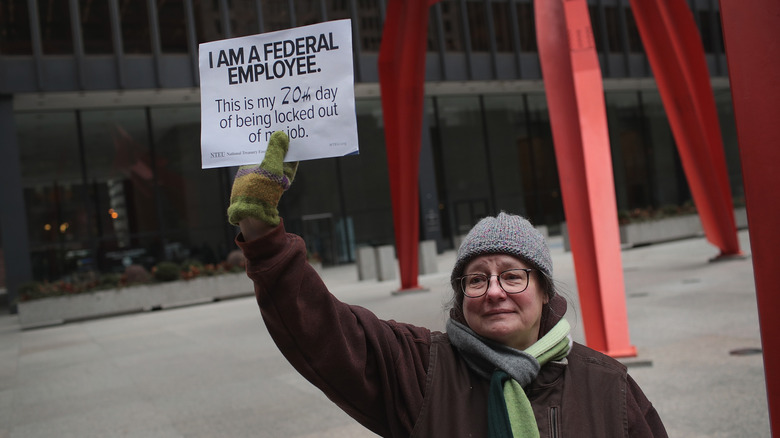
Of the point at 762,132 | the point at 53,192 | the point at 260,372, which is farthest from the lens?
the point at 53,192

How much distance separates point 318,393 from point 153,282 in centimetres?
1390

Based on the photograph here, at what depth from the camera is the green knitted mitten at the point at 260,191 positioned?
2.11 m

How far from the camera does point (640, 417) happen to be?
6.82ft

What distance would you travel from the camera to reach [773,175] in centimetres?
346

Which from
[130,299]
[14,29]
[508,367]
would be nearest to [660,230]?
[130,299]

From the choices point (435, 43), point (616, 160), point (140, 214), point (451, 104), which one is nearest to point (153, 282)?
point (140, 214)

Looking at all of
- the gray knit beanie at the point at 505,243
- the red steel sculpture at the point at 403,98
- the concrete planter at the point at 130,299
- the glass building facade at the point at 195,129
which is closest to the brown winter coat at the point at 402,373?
the gray knit beanie at the point at 505,243

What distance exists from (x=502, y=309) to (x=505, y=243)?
0.21 metres

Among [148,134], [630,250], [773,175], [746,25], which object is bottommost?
[630,250]

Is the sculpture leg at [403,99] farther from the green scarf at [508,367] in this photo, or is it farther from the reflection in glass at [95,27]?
the reflection in glass at [95,27]

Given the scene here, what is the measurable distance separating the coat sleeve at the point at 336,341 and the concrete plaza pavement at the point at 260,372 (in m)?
0.47

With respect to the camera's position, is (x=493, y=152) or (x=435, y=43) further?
(x=493, y=152)

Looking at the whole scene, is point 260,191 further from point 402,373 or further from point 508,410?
point 508,410

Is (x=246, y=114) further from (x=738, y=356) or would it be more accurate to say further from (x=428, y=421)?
(x=738, y=356)
